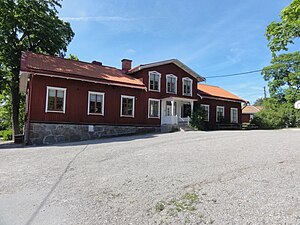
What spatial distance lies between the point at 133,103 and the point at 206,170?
12.9m

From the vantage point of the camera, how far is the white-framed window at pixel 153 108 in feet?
64.2

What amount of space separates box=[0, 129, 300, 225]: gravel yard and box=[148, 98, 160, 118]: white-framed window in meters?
11.9

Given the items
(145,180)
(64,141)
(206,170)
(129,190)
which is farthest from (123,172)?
(64,141)

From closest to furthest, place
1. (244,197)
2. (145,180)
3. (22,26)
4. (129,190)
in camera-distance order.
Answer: (244,197) < (129,190) < (145,180) < (22,26)

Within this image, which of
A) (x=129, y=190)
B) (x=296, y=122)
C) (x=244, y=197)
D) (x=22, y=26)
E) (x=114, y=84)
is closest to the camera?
(x=244, y=197)

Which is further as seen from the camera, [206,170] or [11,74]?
[11,74]

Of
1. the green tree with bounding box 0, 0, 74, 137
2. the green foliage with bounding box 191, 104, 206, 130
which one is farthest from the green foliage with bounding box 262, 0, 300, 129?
the green tree with bounding box 0, 0, 74, 137

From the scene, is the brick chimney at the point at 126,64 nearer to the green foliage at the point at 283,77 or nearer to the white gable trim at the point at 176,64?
the white gable trim at the point at 176,64

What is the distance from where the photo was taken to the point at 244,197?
4.25 m

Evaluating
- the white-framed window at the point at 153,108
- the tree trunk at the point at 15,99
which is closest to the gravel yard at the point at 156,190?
the white-framed window at the point at 153,108

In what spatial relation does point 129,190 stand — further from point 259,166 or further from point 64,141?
point 64,141

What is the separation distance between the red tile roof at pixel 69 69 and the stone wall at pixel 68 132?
3.33 meters

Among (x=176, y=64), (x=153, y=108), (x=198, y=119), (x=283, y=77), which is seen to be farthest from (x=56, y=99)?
(x=283, y=77)

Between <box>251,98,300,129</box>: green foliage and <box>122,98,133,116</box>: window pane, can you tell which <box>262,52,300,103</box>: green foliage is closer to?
<box>251,98,300,129</box>: green foliage
